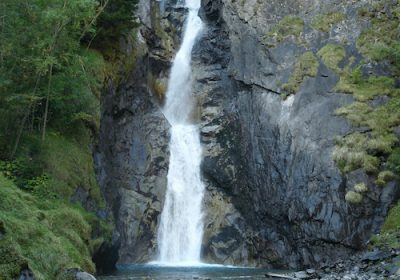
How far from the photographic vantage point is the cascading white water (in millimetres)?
26109

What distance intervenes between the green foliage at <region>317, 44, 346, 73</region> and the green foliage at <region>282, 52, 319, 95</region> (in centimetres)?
49

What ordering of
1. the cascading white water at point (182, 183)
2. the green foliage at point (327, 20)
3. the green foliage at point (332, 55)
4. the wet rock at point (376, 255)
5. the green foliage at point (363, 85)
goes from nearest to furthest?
the wet rock at point (376, 255) → the green foliage at point (363, 85) → the cascading white water at point (182, 183) → the green foliage at point (332, 55) → the green foliage at point (327, 20)

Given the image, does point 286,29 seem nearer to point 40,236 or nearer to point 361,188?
point 361,188

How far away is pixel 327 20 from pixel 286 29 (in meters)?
2.53

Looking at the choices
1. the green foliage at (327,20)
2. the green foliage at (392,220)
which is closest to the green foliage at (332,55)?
the green foliage at (327,20)

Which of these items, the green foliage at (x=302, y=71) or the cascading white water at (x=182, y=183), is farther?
the green foliage at (x=302, y=71)

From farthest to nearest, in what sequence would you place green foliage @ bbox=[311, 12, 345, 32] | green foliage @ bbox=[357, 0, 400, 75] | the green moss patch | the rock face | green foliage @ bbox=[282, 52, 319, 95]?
green foliage @ bbox=[311, 12, 345, 32]
green foliage @ bbox=[282, 52, 319, 95]
green foliage @ bbox=[357, 0, 400, 75]
the rock face
the green moss patch

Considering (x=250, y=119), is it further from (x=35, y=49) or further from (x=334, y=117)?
(x=35, y=49)

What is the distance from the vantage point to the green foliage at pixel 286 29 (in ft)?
99.5

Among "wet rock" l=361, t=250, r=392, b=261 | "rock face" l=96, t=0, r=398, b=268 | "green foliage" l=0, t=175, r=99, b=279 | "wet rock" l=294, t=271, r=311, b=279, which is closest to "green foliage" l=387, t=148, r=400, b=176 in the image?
"rock face" l=96, t=0, r=398, b=268

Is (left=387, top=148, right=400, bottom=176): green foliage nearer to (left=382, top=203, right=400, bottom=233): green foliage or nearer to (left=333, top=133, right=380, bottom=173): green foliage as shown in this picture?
(left=333, top=133, right=380, bottom=173): green foliage

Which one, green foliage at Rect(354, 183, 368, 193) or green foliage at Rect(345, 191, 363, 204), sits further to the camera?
green foliage at Rect(354, 183, 368, 193)

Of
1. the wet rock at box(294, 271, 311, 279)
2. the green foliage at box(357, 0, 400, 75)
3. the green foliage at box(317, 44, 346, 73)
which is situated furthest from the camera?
the green foliage at box(317, 44, 346, 73)

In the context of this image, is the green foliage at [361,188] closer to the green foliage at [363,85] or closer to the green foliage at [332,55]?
the green foliage at [363,85]
